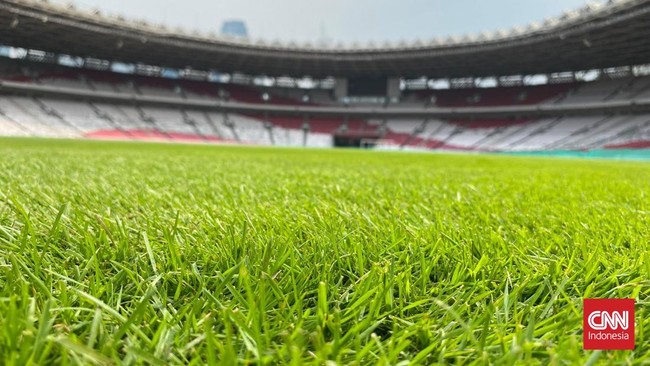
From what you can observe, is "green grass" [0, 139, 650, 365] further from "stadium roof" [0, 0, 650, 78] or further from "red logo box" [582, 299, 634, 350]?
"stadium roof" [0, 0, 650, 78]

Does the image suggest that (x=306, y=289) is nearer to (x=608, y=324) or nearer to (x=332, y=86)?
(x=608, y=324)

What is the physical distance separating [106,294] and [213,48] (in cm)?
3190

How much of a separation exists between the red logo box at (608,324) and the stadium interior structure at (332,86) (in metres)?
26.5

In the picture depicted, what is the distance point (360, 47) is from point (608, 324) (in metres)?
32.1

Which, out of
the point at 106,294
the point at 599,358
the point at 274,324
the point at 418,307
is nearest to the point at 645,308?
the point at 599,358

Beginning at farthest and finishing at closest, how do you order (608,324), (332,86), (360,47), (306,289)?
(332,86), (360,47), (306,289), (608,324)

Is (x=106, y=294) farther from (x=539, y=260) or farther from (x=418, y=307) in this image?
(x=539, y=260)

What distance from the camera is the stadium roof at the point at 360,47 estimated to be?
866 inches

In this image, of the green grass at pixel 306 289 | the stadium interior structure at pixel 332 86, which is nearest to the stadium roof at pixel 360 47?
the stadium interior structure at pixel 332 86

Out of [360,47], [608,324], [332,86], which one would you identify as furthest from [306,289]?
[332,86]

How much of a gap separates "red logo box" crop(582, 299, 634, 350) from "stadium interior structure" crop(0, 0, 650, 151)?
86.8ft

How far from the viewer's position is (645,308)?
0.53 meters

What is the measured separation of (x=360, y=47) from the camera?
1193 inches

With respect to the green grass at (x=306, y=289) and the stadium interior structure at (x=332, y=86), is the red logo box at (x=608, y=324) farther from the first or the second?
the stadium interior structure at (x=332, y=86)
